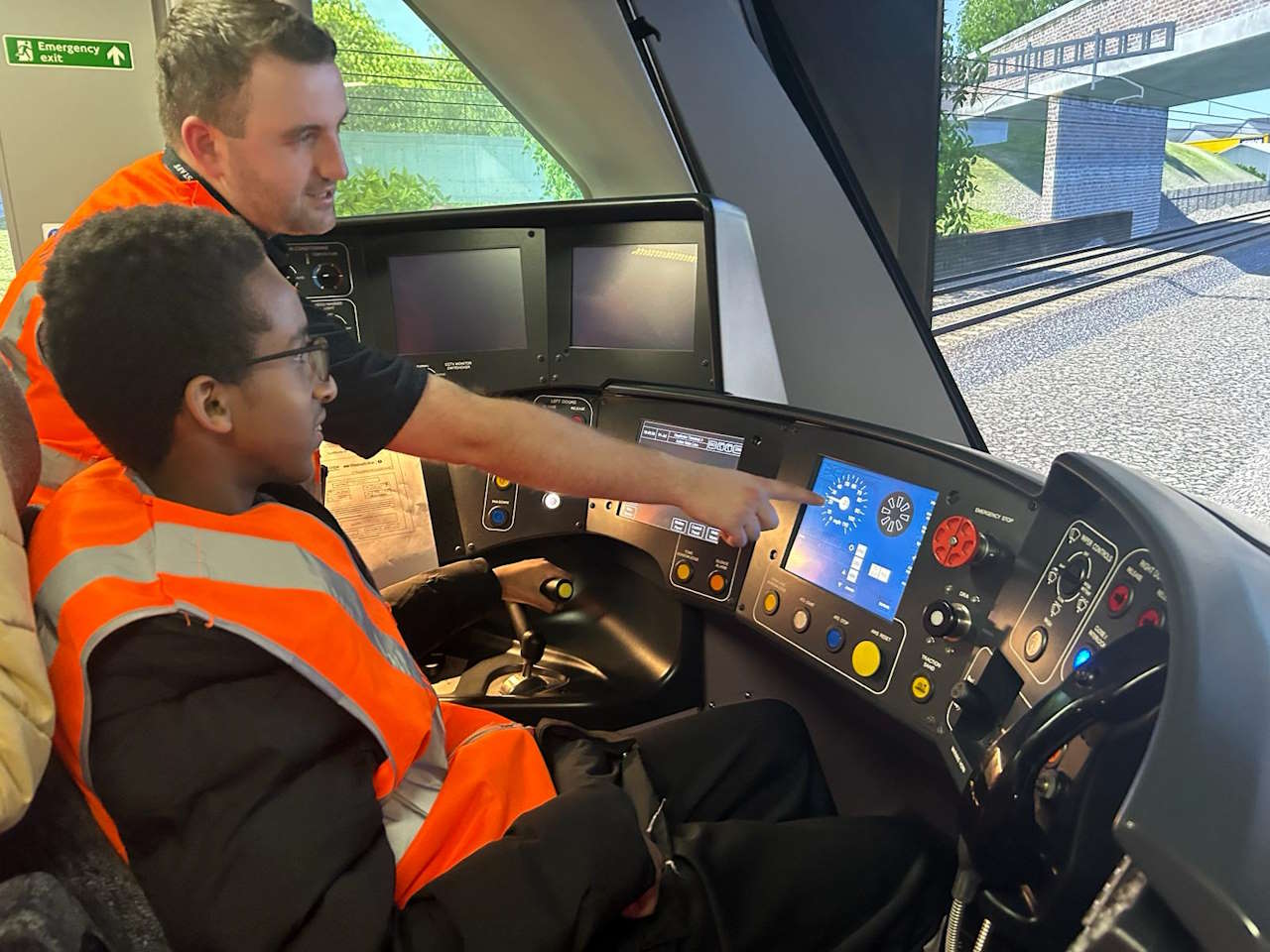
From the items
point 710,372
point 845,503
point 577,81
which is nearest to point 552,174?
point 577,81

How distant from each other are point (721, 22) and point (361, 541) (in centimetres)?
139

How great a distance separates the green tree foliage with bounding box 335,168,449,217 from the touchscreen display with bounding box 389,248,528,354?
10.7 inches

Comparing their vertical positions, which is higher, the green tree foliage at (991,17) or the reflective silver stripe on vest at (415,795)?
the green tree foliage at (991,17)

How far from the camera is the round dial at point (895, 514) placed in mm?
1332

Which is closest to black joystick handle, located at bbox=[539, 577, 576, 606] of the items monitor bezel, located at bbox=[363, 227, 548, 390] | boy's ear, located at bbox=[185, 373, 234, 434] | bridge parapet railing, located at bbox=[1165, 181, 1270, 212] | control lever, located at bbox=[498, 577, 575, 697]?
control lever, located at bbox=[498, 577, 575, 697]

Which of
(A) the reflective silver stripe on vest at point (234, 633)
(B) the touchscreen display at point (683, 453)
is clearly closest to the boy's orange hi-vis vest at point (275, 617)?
(A) the reflective silver stripe on vest at point (234, 633)

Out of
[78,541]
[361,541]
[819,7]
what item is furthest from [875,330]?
[78,541]

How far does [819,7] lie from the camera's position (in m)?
2.09

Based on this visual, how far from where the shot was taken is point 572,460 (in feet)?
4.63

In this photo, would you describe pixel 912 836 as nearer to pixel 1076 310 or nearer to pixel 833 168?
pixel 1076 310

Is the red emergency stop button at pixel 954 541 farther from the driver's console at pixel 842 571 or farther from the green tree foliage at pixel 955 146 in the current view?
the green tree foliage at pixel 955 146

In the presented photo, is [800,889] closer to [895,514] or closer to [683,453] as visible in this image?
[895,514]

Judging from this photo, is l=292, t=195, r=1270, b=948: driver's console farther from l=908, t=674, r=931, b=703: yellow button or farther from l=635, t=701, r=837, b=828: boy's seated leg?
l=635, t=701, r=837, b=828: boy's seated leg

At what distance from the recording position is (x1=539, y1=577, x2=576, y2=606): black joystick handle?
220 centimetres
